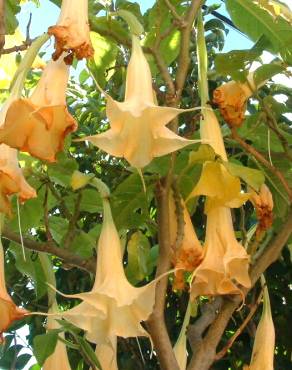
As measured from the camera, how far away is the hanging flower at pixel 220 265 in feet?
3.01

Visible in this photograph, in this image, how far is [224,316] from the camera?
102 cm

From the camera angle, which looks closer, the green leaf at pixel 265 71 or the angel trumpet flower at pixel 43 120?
the angel trumpet flower at pixel 43 120

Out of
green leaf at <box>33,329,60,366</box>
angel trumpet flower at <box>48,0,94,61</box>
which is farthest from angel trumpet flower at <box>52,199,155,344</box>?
angel trumpet flower at <box>48,0,94,61</box>

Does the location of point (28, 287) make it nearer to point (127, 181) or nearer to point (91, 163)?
point (91, 163)

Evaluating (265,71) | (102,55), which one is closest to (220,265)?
(265,71)

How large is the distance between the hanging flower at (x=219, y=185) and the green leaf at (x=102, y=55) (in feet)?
1.18

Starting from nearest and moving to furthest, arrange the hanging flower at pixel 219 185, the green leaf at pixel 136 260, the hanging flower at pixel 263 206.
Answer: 1. the hanging flower at pixel 219 185
2. the hanging flower at pixel 263 206
3. the green leaf at pixel 136 260

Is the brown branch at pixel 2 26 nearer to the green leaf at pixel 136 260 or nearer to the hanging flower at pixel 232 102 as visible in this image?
the hanging flower at pixel 232 102

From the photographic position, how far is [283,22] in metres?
1.07

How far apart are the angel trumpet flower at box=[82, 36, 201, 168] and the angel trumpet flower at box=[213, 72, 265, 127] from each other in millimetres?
179

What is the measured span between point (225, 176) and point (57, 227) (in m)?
0.51

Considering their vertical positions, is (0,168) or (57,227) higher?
(0,168)

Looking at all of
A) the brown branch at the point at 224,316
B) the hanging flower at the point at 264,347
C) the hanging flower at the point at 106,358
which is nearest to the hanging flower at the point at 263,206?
the brown branch at the point at 224,316

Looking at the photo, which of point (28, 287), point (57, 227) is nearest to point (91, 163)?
point (28, 287)
